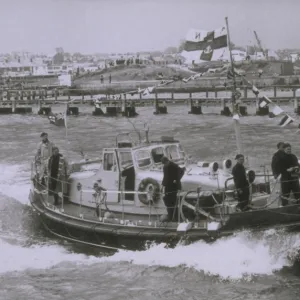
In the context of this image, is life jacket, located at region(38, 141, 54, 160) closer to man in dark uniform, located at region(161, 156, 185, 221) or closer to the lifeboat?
the lifeboat

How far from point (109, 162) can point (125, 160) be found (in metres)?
0.50

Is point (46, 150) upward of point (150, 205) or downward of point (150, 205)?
upward

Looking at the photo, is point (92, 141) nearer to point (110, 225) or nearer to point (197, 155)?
point (197, 155)

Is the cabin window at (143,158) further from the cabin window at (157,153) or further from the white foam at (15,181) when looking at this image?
the white foam at (15,181)

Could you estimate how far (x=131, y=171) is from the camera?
16.9 metres

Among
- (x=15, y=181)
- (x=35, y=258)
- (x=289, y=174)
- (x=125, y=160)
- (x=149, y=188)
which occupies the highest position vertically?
(x=125, y=160)

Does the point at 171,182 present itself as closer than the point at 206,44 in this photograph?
Yes

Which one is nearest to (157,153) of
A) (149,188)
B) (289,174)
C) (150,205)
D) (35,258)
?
(149,188)

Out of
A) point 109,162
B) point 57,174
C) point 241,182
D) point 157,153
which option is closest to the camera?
point 241,182

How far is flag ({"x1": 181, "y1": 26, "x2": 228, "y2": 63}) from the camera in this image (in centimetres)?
1742

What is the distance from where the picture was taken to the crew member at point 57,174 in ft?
61.4

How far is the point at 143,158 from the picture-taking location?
1697 cm

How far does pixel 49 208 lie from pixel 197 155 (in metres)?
18.4

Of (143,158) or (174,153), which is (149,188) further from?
(174,153)
